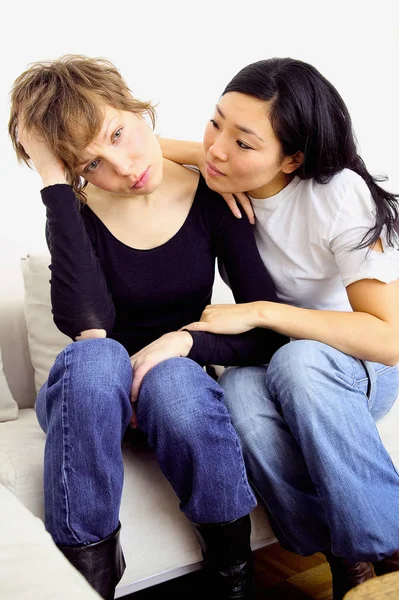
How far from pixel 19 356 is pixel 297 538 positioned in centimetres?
87

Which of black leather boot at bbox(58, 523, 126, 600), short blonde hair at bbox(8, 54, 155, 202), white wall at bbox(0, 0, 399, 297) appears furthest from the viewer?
white wall at bbox(0, 0, 399, 297)

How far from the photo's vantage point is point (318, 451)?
121 cm

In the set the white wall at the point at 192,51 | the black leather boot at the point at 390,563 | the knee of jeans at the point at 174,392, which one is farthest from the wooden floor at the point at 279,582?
the white wall at the point at 192,51

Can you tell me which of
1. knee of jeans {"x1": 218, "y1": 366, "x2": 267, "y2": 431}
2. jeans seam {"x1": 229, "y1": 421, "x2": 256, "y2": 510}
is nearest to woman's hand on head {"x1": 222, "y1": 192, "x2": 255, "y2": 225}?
knee of jeans {"x1": 218, "y1": 366, "x2": 267, "y2": 431}

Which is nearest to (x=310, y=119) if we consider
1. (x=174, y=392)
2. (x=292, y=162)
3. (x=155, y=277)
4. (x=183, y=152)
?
(x=292, y=162)

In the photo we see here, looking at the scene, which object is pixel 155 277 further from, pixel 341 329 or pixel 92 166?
pixel 341 329

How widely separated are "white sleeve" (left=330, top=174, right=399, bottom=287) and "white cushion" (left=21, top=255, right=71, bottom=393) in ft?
2.32

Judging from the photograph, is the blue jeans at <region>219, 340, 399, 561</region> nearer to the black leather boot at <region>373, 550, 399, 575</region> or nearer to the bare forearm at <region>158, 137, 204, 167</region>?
the black leather boot at <region>373, 550, 399, 575</region>

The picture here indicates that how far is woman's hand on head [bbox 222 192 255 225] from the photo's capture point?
4.87 feet

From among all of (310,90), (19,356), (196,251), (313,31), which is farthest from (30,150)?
(313,31)

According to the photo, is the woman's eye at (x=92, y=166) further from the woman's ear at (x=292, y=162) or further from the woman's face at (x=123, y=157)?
the woman's ear at (x=292, y=162)

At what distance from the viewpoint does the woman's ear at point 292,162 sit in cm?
143

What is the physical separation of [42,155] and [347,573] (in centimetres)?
94

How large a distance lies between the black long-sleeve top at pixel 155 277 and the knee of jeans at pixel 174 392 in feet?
0.34
